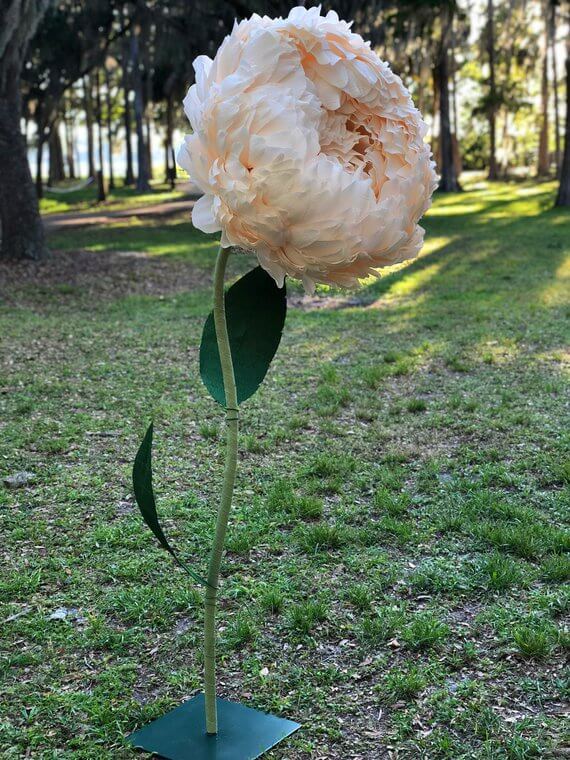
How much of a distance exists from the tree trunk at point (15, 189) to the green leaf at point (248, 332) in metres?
9.59

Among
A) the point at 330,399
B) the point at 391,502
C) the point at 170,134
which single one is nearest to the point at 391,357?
the point at 330,399

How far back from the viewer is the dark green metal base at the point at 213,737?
6.93ft

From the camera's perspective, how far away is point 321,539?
3.60m

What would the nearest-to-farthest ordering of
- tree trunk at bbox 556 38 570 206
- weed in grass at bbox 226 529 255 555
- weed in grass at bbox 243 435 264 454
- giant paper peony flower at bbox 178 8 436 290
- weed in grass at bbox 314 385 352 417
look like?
giant paper peony flower at bbox 178 8 436 290
weed in grass at bbox 226 529 255 555
weed in grass at bbox 243 435 264 454
weed in grass at bbox 314 385 352 417
tree trunk at bbox 556 38 570 206

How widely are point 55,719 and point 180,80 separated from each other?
2895 cm

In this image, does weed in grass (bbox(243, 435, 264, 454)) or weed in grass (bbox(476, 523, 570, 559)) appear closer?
weed in grass (bbox(476, 523, 570, 559))

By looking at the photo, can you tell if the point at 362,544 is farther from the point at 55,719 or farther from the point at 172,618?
the point at 55,719

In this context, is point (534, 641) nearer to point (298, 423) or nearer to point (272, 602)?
point (272, 602)

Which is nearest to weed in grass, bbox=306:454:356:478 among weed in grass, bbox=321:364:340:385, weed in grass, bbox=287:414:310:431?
weed in grass, bbox=287:414:310:431

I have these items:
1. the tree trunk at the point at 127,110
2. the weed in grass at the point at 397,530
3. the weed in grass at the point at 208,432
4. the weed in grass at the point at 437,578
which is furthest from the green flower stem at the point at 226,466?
the tree trunk at the point at 127,110

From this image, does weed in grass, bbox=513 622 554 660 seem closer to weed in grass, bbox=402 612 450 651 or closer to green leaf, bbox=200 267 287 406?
weed in grass, bbox=402 612 450 651

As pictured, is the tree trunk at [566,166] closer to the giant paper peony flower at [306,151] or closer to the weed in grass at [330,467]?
the weed in grass at [330,467]

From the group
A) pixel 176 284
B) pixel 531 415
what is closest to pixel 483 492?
pixel 531 415

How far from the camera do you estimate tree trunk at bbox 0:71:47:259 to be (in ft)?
34.6
